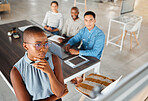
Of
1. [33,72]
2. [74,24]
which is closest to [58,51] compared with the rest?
[33,72]

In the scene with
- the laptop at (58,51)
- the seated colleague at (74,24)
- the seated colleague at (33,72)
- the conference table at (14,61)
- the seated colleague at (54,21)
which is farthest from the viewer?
the seated colleague at (54,21)

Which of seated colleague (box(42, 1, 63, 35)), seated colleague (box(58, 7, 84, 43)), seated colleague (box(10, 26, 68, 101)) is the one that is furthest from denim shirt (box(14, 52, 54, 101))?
seated colleague (box(42, 1, 63, 35))

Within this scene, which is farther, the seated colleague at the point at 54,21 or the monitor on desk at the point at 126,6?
the monitor on desk at the point at 126,6

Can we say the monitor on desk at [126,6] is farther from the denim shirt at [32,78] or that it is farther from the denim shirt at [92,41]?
the denim shirt at [32,78]

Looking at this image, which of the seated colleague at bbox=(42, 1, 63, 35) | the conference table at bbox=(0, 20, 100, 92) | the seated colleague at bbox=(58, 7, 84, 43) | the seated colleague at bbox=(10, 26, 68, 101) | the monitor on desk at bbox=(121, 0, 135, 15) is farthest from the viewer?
the monitor on desk at bbox=(121, 0, 135, 15)

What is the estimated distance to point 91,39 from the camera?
2.36m

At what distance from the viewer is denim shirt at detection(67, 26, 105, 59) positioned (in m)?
2.18

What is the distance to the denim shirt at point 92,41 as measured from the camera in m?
2.18

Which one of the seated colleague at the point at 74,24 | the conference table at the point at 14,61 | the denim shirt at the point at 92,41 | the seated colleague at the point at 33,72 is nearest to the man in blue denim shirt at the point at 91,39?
the denim shirt at the point at 92,41

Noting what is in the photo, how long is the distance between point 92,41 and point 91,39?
1.5 inches

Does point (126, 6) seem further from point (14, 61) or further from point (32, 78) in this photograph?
point (32, 78)

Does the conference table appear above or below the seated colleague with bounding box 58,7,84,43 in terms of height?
below

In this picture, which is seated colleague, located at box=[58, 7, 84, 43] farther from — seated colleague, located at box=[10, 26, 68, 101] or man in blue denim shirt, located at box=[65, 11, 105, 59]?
seated colleague, located at box=[10, 26, 68, 101]

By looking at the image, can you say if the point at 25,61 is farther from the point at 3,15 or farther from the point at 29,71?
the point at 3,15
